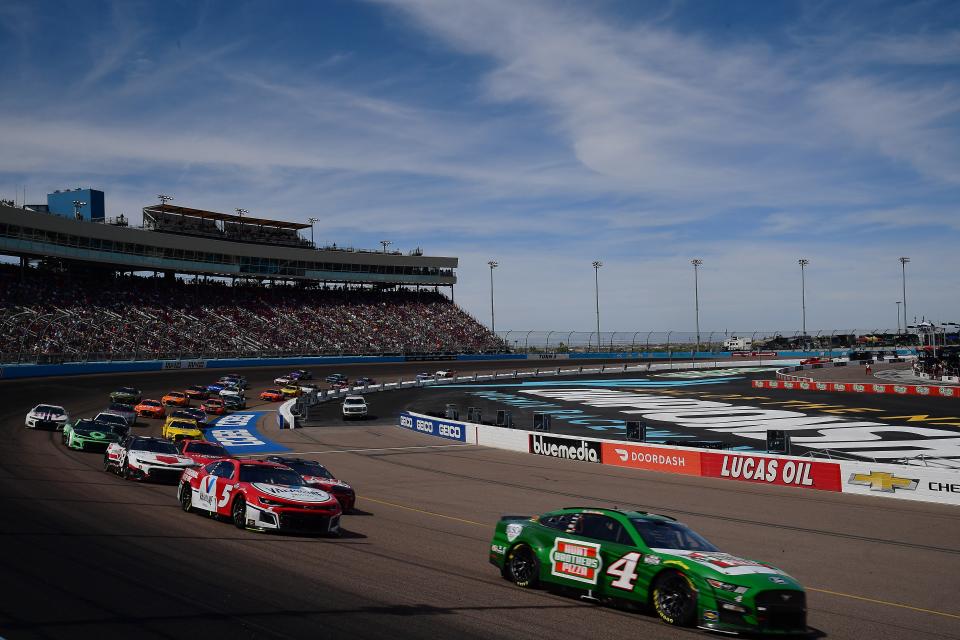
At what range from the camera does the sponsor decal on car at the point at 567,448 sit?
2967cm

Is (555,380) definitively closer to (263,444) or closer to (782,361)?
(782,361)

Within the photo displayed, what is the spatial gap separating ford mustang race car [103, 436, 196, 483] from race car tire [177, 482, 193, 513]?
3.72 meters

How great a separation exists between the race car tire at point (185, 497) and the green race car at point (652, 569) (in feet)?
25.8

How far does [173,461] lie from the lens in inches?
846

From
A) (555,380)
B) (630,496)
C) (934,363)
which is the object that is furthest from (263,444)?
(934,363)

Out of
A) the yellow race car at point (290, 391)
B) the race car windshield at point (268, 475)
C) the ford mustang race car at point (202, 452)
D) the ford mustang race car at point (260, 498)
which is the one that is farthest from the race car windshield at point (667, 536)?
the yellow race car at point (290, 391)

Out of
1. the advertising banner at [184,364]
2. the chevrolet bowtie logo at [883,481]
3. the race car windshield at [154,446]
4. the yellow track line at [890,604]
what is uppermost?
the advertising banner at [184,364]

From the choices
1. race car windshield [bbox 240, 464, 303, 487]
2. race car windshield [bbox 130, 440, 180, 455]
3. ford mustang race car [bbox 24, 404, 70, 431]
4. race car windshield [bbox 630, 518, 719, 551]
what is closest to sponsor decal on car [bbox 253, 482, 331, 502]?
race car windshield [bbox 240, 464, 303, 487]

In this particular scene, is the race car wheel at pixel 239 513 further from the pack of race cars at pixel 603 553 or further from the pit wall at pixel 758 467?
the pit wall at pixel 758 467

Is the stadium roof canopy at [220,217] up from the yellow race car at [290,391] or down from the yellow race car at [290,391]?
up

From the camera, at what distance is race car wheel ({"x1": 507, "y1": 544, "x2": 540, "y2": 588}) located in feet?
37.6

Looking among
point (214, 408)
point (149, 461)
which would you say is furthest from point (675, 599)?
point (214, 408)

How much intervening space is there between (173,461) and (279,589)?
12260mm

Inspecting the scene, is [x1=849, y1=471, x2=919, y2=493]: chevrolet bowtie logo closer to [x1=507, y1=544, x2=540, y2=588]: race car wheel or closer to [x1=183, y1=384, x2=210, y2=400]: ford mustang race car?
[x1=507, y1=544, x2=540, y2=588]: race car wheel
